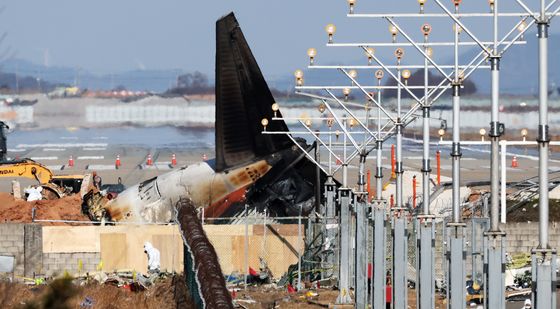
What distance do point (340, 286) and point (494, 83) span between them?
56.1 ft

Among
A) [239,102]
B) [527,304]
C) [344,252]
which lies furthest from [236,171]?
[527,304]

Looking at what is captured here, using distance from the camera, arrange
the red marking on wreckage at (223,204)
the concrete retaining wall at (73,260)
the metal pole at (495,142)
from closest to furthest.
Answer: the metal pole at (495,142) < the concrete retaining wall at (73,260) < the red marking on wreckage at (223,204)

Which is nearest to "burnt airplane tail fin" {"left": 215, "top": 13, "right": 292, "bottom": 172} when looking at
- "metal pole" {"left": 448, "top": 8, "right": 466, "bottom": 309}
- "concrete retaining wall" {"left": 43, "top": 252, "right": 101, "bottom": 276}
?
"concrete retaining wall" {"left": 43, "top": 252, "right": 101, "bottom": 276}

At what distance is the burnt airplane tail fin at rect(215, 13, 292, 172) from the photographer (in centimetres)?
5862

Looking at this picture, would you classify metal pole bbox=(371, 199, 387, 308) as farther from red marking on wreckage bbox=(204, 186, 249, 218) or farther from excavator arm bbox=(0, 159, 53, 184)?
excavator arm bbox=(0, 159, 53, 184)

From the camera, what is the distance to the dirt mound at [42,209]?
52344 mm

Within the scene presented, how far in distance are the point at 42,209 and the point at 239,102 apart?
31.3 ft

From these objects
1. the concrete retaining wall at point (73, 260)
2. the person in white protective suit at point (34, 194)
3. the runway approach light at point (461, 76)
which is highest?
the runway approach light at point (461, 76)

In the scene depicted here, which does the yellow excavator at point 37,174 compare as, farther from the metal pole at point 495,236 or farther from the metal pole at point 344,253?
the metal pole at point 495,236

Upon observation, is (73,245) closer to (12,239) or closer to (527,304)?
(12,239)

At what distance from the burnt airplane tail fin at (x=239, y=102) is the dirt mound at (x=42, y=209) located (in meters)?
5.81

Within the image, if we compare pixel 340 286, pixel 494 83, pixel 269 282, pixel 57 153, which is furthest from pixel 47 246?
pixel 57 153

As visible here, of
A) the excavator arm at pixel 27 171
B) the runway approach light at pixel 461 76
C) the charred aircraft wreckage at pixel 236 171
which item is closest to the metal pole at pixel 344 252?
the runway approach light at pixel 461 76

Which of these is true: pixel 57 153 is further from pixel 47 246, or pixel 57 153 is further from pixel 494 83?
pixel 494 83
